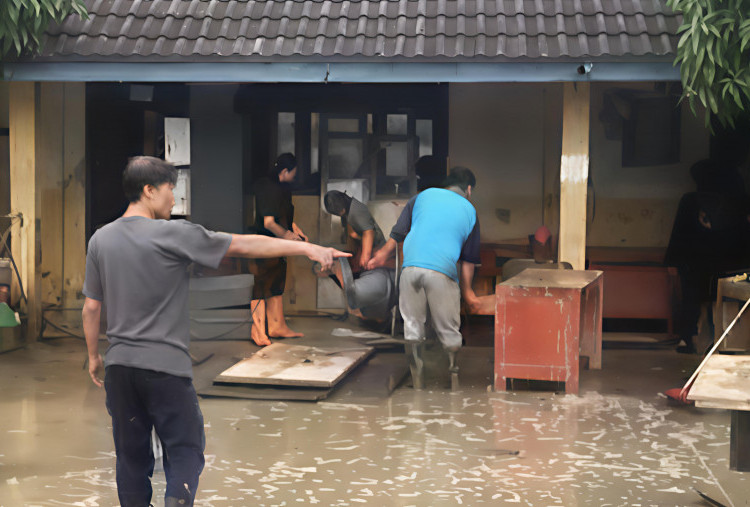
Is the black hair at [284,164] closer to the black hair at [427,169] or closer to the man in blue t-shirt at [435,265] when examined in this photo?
the black hair at [427,169]

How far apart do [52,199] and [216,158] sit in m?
1.90

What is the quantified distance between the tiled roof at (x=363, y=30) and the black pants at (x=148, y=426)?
211 inches

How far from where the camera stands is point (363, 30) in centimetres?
936

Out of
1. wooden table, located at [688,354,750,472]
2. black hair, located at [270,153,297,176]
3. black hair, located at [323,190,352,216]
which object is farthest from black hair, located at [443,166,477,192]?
wooden table, located at [688,354,750,472]

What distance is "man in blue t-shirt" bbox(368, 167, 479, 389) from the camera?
807 centimetres

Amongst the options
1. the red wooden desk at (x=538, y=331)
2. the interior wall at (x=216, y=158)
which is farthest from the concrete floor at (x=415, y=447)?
the interior wall at (x=216, y=158)

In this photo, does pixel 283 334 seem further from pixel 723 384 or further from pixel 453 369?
pixel 723 384

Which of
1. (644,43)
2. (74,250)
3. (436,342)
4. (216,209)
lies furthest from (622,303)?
(74,250)

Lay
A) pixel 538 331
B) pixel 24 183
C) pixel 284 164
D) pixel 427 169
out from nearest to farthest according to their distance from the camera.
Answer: pixel 538 331 < pixel 24 183 < pixel 284 164 < pixel 427 169

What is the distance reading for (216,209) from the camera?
1137 centimetres

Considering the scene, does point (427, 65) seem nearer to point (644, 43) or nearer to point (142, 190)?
point (644, 43)

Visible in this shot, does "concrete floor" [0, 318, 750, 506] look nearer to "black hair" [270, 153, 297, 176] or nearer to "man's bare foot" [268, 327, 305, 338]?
"man's bare foot" [268, 327, 305, 338]

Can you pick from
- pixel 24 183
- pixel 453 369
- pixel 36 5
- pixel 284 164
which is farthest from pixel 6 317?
pixel 453 369

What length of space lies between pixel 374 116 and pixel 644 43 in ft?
11.8
